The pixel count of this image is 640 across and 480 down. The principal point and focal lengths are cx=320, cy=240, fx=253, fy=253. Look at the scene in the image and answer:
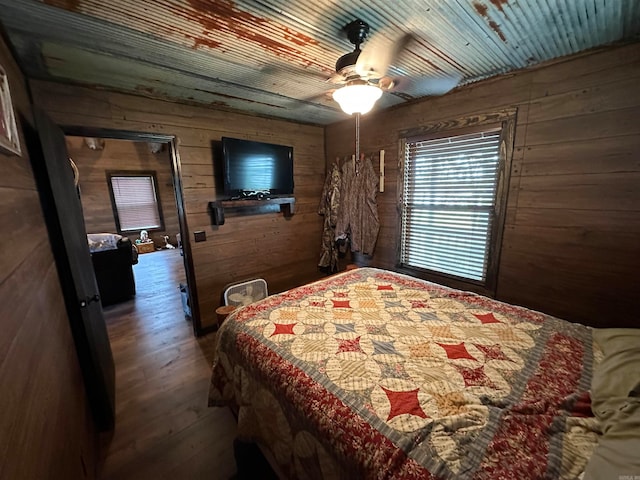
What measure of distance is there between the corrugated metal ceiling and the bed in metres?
1.56

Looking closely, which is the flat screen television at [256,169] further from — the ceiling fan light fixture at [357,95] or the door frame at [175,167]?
the ceiling fan light fixture at [357,95]

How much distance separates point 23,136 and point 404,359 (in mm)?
2281

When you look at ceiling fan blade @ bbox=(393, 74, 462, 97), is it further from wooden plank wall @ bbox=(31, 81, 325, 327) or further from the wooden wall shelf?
the wooden wall shelf

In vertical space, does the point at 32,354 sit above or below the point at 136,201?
below

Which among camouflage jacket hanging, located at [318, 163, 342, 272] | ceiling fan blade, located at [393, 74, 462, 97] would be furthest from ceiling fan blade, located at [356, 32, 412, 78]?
camouflage jacket hanging, located at [318, 163, 342, 272]

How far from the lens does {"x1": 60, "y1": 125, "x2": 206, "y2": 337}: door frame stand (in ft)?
6.49

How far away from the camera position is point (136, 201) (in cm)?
626

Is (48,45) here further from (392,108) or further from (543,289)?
(543,289)

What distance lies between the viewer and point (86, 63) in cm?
159

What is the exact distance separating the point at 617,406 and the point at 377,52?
1752mm

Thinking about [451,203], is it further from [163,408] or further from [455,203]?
[163,408]

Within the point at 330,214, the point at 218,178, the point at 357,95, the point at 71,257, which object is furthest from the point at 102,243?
the point at 357,95

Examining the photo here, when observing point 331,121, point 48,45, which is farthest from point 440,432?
point 331,121

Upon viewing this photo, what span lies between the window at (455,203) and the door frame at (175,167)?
7.37 ft
